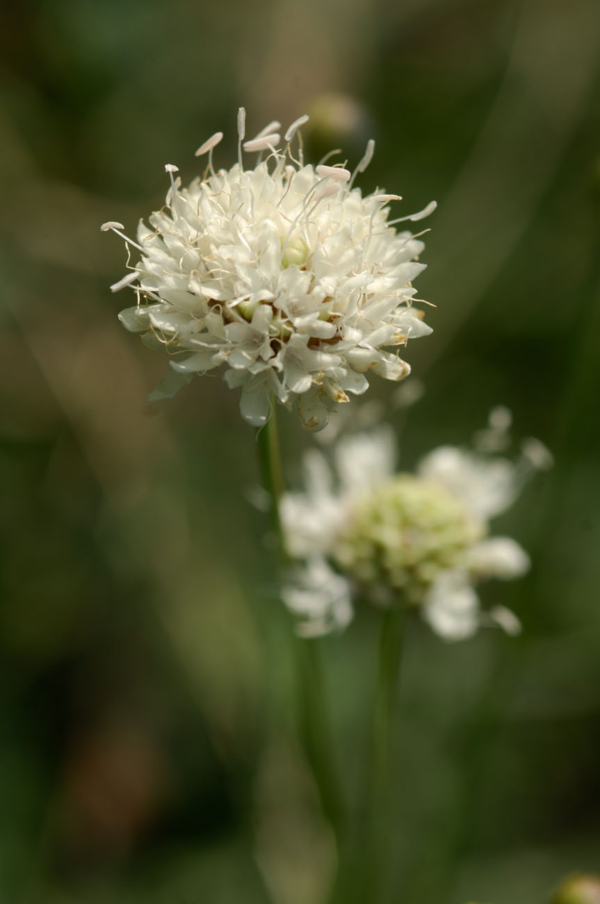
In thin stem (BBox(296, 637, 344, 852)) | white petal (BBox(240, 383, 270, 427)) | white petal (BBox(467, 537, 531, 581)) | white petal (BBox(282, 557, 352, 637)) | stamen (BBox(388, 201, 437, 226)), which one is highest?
stamen (BBox(388, 201, 437, 226))

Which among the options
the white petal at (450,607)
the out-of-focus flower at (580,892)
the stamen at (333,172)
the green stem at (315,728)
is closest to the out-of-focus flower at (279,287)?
the stamen at (333,172)

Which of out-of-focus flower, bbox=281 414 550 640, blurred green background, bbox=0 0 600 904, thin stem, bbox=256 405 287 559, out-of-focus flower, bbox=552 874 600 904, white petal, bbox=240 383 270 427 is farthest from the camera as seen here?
blurred green background, bbox=0 0 600 904

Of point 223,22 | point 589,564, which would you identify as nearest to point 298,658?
point 589,564

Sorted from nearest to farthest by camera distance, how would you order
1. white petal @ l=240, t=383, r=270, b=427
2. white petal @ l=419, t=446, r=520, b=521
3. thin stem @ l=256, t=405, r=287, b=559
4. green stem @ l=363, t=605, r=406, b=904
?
white petal @ l=240, t=383, r=270, b=427, thin stem @ l=256, t=405, r=287, b=559, green stem @ l=363, t=605, r=406, b=904, white petal @ l=419, t=446, r=520, b=521

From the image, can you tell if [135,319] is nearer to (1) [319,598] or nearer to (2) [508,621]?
(1) [319,598]

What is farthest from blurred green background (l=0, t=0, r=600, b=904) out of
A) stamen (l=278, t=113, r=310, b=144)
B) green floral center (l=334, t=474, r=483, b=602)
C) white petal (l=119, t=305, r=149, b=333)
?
white petal (l=119, t=305, r=149, b=333)

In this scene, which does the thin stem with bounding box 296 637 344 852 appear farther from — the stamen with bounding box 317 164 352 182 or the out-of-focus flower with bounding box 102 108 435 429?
the stamen with bounding box 317 164 352 182

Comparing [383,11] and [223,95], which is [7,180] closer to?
[223,95]
